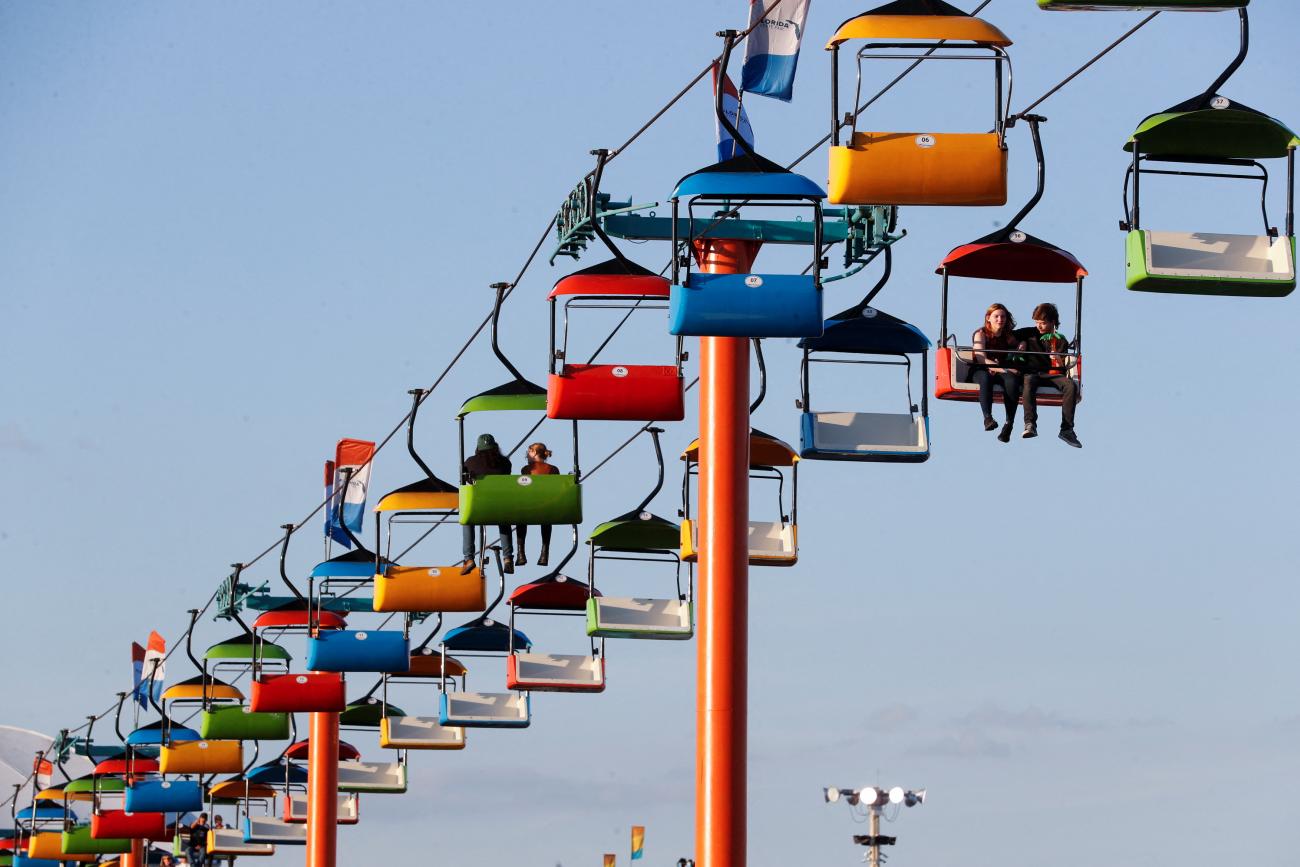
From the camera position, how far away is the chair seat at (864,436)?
55.2 feet

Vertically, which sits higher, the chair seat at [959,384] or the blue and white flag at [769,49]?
the blue and white flag at [769,49]

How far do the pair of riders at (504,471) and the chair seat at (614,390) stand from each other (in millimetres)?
3856

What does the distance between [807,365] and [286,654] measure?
13.5 m

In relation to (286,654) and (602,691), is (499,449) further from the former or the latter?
(286,654)

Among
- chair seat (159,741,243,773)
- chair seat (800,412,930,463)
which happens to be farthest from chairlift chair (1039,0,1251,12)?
chair seat (159,741,243,773)

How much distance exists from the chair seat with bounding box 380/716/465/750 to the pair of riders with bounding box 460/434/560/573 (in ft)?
22.4

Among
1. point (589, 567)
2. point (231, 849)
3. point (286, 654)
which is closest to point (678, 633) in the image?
point (589, 567)

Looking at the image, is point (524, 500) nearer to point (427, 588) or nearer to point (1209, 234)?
point (427, 588)

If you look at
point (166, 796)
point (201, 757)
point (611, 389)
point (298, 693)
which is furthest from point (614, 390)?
point (166, 796)

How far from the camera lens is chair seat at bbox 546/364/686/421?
17453 millimetres

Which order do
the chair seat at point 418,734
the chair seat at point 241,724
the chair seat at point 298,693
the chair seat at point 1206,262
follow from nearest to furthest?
1. the chair seat at point 1206,262
2. the chair seat at point 298,693
3. the chair seat at point 418,734
4. the chair seat at point 241,724

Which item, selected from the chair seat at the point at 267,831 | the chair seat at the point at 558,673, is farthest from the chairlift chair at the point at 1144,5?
the chair seat at the point at 267,831

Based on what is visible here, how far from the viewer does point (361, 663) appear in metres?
25.1

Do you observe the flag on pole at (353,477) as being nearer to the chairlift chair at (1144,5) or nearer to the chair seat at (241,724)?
the chair seat at (241,724)
